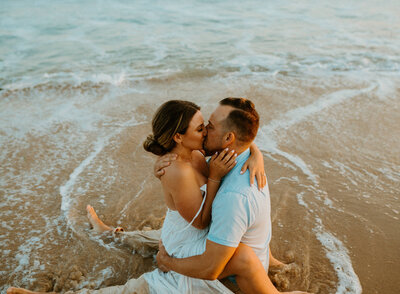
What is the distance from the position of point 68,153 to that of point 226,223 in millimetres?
4023

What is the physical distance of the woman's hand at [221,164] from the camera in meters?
2.71

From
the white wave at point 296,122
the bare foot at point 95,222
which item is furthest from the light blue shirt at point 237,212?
Result: the white wave at point 296,122

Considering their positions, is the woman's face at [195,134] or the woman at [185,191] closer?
the woman at [185,191]

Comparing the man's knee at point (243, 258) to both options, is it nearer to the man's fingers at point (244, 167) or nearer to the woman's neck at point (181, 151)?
the man's fingers at point (244, 167)

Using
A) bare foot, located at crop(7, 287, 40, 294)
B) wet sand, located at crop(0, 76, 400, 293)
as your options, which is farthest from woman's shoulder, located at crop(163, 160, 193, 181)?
bare foot, located at crop(7, 287, 40, 294)

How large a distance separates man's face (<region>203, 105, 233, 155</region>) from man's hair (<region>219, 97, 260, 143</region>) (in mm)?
36

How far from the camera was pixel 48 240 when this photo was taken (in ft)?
13.2

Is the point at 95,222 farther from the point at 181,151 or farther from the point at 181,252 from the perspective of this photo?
the point at 181,151

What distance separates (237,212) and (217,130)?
0.67 m

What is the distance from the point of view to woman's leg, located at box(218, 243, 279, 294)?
8.89 feet

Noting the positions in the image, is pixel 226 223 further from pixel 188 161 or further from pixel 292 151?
pixel 292 151

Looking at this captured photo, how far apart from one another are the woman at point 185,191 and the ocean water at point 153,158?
781mm

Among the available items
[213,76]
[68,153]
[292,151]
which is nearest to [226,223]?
[292,151]

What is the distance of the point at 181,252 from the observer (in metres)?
2.98
